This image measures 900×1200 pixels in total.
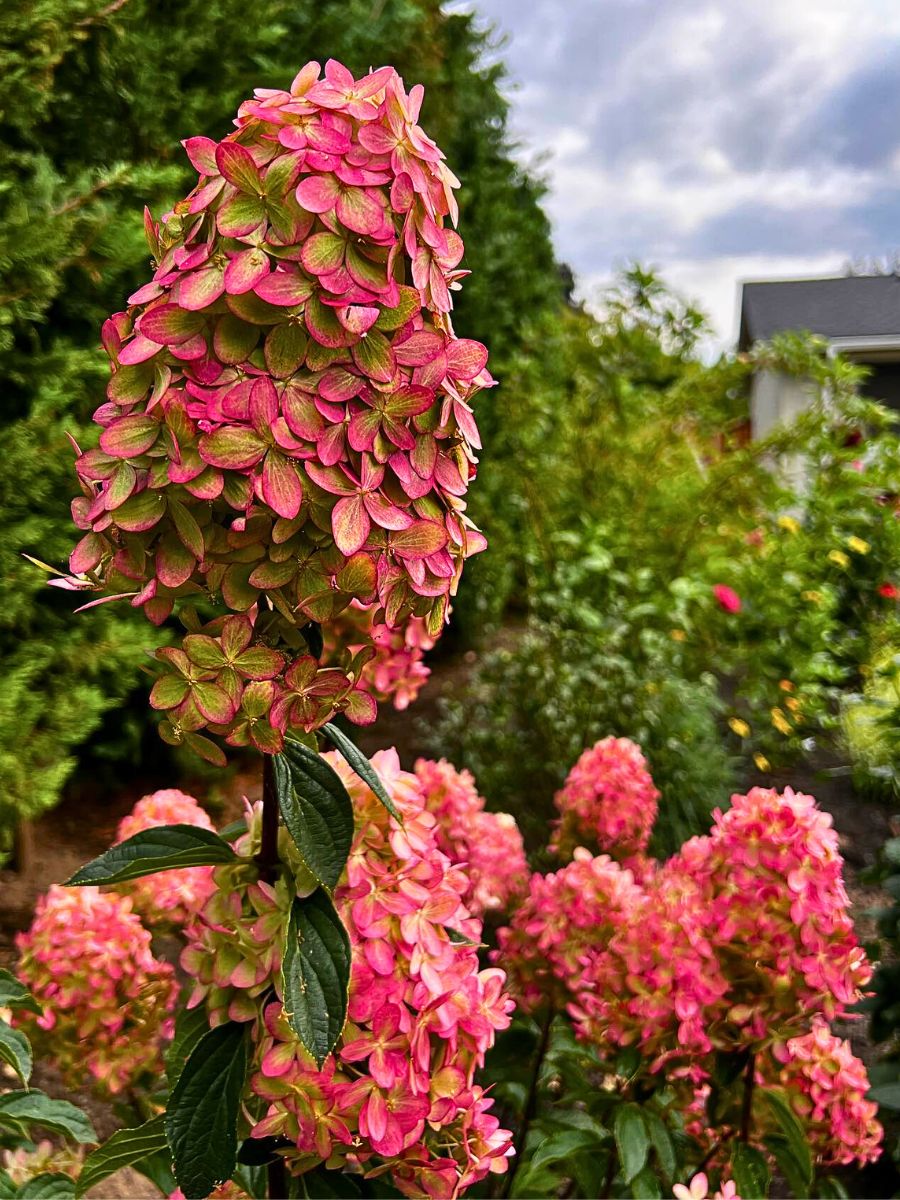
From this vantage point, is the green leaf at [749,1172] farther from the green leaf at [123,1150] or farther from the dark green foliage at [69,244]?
the dark green foliage at [69,244]

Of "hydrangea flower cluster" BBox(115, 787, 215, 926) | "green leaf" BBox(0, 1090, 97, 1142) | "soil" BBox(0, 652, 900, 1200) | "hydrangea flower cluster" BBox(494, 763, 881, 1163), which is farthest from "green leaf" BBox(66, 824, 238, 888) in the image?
"soil" BBox(0, 652, 900, 1200)

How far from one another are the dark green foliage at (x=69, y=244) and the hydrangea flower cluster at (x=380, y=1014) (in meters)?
1.51

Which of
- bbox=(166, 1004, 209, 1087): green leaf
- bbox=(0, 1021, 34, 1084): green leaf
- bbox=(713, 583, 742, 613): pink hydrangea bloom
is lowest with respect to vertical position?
bbox=(0, 1021, 34, 1084): green leaf

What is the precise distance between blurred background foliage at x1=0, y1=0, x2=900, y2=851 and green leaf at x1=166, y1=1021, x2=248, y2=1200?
1651 millimetres

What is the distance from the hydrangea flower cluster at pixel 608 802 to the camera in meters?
1.86

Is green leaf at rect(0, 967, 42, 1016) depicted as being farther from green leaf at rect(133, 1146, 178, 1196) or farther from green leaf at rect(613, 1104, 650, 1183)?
green leaf at rect(613, 1104, 650, 1183)

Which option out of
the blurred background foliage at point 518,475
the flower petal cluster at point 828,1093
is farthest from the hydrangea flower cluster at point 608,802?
the blurred background foliage at point 518,475

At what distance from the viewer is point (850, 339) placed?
4625mm

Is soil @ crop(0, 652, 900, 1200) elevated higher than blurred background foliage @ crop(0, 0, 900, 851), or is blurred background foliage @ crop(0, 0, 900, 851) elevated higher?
blurred background foliage @ crop(0, 0, 900, 851)

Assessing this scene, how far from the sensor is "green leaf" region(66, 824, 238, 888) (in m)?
0.83

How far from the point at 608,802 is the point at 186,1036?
1091mm

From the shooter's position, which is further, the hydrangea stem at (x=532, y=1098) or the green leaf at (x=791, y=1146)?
the hydrangea stem at (x=532, y=1098)

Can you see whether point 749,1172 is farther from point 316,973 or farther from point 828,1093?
point 316,973

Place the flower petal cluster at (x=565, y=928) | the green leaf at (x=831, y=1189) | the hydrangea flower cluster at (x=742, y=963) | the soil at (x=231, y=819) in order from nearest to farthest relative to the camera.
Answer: the hydrangea flower cluster at (x=742, y=963) < the flower petal cluster at (x=565, y=928) < the green leaf at (x=831, y=1189) < the soil at (x=231, y=819)
